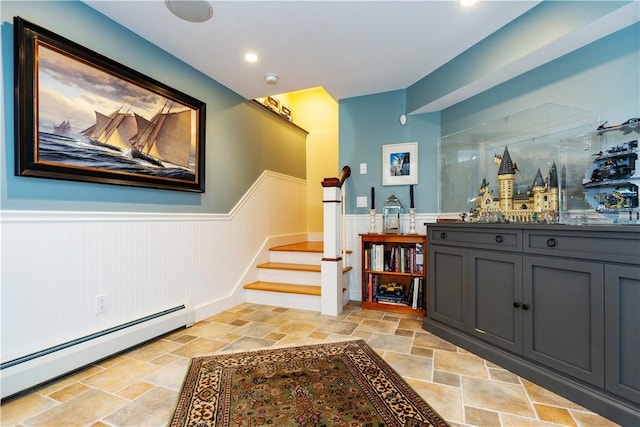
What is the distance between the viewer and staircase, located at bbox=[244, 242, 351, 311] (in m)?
2.95

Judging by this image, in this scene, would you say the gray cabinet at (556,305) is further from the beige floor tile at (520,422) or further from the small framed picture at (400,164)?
the small framed picture at (400,164)

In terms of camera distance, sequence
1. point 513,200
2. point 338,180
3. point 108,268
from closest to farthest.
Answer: point 108,268 < point 513,200 < point 338,180

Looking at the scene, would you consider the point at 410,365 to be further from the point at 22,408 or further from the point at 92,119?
the point at 92,119

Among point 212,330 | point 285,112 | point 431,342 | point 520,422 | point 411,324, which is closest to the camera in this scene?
point 520,422

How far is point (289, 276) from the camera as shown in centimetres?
326

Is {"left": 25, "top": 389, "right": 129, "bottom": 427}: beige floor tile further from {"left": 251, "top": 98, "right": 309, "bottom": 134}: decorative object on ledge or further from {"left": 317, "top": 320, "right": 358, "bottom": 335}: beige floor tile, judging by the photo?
{"left": 251, "top": 98, "right": 309, "bottom": 134}: decorative object on ledge

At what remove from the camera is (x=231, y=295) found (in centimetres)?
300

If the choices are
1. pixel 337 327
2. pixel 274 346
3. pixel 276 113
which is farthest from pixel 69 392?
pixel 276 113

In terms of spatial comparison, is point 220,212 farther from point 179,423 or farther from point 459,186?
point 459,186

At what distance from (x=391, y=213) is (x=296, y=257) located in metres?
1.27

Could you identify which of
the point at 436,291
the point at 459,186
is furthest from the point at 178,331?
the point at 459,186

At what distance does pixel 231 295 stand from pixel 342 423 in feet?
6.64

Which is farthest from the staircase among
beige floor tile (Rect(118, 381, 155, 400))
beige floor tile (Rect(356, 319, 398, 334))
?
beige floor tile (Rect(118, 381, 155, 400))

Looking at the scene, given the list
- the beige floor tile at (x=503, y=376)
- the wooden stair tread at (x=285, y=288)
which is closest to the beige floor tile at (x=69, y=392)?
the wooden stair tread at (x=285, y=288)
